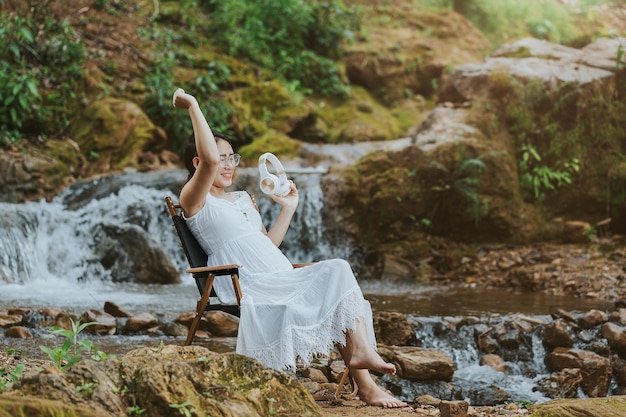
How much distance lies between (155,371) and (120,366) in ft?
0.57

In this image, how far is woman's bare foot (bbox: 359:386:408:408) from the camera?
145 inches

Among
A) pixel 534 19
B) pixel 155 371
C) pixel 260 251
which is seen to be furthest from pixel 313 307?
pixel 534 19

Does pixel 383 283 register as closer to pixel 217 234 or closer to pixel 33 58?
pixel 217 234

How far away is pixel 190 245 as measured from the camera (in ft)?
13.4

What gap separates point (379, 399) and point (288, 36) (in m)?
14.1

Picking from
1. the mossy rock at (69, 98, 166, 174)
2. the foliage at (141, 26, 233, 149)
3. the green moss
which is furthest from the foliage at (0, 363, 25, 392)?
the foliage at (141, 26, 233, 149)

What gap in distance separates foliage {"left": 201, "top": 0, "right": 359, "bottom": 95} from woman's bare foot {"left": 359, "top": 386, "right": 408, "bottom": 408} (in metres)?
12.7

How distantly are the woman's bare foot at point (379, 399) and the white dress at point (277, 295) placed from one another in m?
0.28

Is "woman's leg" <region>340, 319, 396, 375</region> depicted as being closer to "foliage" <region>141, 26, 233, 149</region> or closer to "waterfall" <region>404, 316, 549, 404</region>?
"waterfall" <region>404, 316, 549, 404</region>

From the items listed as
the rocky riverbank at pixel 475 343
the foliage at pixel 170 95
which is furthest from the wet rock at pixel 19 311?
the foliage at pixel 170 95

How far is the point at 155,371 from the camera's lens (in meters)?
2.64

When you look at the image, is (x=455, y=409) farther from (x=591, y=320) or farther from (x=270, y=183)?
(x=591, y=320)

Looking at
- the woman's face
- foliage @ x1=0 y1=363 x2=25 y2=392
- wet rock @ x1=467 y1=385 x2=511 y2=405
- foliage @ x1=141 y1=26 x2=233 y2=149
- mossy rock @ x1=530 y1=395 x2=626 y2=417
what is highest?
foliage @ x1=141 y1=26 x2=233 y2=149

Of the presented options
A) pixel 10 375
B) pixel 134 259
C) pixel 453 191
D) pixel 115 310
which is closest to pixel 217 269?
pixel 10 375
